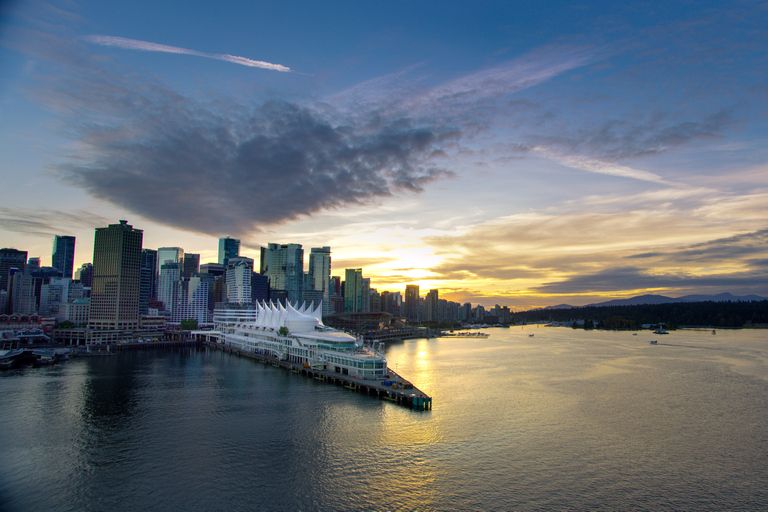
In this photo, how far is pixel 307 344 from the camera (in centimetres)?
7006

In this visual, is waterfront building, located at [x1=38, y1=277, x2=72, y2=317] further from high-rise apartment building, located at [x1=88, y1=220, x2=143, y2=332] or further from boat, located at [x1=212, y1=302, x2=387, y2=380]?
boat, located at [x1=212, y1=302, x2=387, y2=380]

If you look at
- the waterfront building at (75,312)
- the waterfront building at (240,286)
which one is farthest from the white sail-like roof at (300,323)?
the waterfront building at (240,286)

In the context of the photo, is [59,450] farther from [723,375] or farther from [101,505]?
[723,375]

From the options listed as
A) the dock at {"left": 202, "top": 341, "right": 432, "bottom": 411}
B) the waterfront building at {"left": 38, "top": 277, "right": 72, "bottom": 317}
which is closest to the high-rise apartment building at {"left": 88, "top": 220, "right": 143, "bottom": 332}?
the waterfront building at {"left": 38, "top": 277, "right": 72, "bottom": 317}

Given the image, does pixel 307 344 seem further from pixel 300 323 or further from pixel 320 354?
pixel 300 323

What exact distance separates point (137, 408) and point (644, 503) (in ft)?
135

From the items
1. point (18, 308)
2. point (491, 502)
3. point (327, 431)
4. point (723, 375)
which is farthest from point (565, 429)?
point (18, 308)

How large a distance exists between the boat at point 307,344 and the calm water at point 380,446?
5.86m

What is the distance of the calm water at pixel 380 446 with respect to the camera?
23.6 m

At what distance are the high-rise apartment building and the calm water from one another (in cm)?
7903

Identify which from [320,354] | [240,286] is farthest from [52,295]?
[320,354]

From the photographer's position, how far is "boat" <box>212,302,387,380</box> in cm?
5544

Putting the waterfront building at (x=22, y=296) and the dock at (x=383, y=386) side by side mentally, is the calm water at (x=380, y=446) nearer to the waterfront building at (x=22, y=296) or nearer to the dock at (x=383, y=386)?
the dock at (x=383, y=386)

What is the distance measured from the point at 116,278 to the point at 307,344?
92.0m
